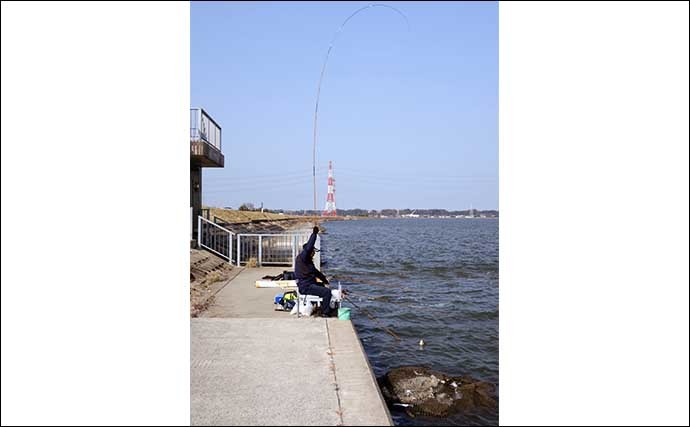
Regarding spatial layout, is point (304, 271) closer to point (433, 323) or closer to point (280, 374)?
point (280, 374)

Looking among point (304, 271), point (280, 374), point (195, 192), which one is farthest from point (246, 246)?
point (280, 374)

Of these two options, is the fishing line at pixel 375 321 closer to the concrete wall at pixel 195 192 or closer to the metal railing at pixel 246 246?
the metal railing at pixel 246 246

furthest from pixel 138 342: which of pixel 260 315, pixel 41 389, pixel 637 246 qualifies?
pixel 260 315

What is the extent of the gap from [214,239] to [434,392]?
478 inches

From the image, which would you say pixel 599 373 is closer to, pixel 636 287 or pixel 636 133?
pixel 636 287

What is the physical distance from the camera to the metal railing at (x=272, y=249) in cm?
1788

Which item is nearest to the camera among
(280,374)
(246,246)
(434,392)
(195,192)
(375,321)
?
(280,374)

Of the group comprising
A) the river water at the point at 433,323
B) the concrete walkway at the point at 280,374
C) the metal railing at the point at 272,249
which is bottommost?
the river water at the point at 433,323

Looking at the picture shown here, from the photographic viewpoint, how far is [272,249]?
19.0 metres

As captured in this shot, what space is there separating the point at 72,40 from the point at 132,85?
537 millimetres

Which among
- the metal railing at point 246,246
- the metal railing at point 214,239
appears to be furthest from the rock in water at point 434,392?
the metal railing at point 214,239

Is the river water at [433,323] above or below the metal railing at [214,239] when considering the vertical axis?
below

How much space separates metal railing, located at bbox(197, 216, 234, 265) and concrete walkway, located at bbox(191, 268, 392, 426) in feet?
32.1

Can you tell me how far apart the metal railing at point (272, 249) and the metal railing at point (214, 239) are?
401 mm
